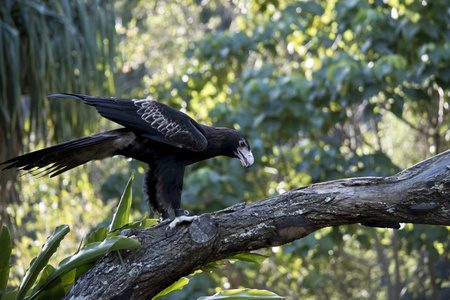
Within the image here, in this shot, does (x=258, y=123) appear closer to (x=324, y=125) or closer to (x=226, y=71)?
(x=324, y=125)

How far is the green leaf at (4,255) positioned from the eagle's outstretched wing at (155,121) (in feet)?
2.66

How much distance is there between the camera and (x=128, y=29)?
955cm

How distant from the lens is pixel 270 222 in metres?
2.46

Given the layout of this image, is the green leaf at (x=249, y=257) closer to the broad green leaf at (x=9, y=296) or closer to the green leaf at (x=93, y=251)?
the green leaf at (x=93, y=251)

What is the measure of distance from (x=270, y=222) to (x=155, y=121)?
39.6 inches

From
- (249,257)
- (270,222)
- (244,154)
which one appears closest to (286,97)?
(244,154)

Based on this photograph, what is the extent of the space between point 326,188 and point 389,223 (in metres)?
0.32

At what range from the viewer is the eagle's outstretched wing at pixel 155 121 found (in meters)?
3.04

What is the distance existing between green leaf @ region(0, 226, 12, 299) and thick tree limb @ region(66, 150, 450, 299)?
0.46m

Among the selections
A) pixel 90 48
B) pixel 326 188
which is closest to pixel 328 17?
pixel 90 48

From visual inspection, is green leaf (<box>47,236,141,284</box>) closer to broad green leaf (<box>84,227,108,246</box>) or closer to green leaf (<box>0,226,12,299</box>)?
broad green leaf (<box>84,227,108,246</box>)

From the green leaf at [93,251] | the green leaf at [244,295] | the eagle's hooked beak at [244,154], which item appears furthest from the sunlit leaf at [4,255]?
the eagle's hooked beak at [244,154]

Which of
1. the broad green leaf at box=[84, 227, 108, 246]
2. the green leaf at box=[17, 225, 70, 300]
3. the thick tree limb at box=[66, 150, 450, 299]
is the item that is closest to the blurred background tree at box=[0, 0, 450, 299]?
the broad green leaf at box=[84, 227, 108, 246]

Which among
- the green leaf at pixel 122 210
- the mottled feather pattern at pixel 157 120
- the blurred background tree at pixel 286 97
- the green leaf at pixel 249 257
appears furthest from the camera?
the blurred background tree at pixel 286 97
